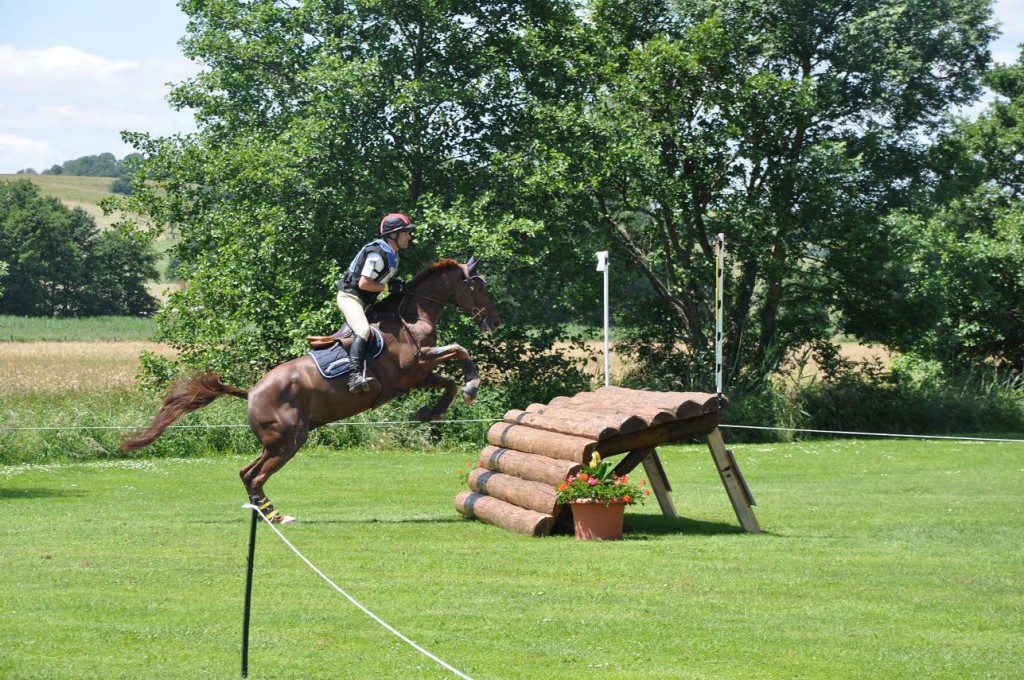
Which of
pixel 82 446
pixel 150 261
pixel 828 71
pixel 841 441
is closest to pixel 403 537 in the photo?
pixel 82 446

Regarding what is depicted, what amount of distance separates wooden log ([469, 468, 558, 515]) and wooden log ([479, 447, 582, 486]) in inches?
2.7

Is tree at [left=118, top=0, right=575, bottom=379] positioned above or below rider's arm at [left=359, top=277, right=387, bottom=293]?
above

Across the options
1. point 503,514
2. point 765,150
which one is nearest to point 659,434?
point 503,514

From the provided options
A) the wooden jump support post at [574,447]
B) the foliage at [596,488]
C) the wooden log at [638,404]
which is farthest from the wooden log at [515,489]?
the wooden log at [638,404]

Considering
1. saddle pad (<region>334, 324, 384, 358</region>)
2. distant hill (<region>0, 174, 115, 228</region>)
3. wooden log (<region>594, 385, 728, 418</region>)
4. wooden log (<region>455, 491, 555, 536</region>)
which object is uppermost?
distant hill (<region>0, 174, 115, 228</region>)

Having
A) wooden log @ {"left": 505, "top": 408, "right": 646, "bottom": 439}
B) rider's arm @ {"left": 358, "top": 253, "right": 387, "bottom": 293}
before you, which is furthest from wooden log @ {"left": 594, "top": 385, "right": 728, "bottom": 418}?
rider's arm @ {"left": 358, "top": 253, "right": 387, "bottom": 293}

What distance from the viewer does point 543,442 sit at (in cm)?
1288

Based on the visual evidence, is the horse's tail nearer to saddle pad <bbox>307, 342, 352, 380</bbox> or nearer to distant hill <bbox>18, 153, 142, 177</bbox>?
saddle pad <bbox>307, 342, 352, 380</bbox>

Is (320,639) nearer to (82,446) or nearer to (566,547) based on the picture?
(566,547)

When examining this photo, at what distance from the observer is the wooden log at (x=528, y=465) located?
40.0 ft

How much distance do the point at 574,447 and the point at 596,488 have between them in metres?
0.53

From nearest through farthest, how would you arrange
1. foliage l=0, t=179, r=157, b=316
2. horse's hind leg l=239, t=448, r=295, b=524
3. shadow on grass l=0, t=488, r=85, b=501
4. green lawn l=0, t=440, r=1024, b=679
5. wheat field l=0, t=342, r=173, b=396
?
green lawn l=0, t=440, r=1024, b=679 → horse's hind leg l=239, t=448, r=295, b=524 → shadow on grass l=0, t=488, r=85, b=501 → wheat field l=0, t=342, r=173, b=396 → foliage l=0, t=179, r=157, b=316

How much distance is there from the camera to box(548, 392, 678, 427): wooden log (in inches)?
479

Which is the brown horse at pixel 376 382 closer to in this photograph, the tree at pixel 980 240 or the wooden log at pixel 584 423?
the wooden log at pixel 584 423
